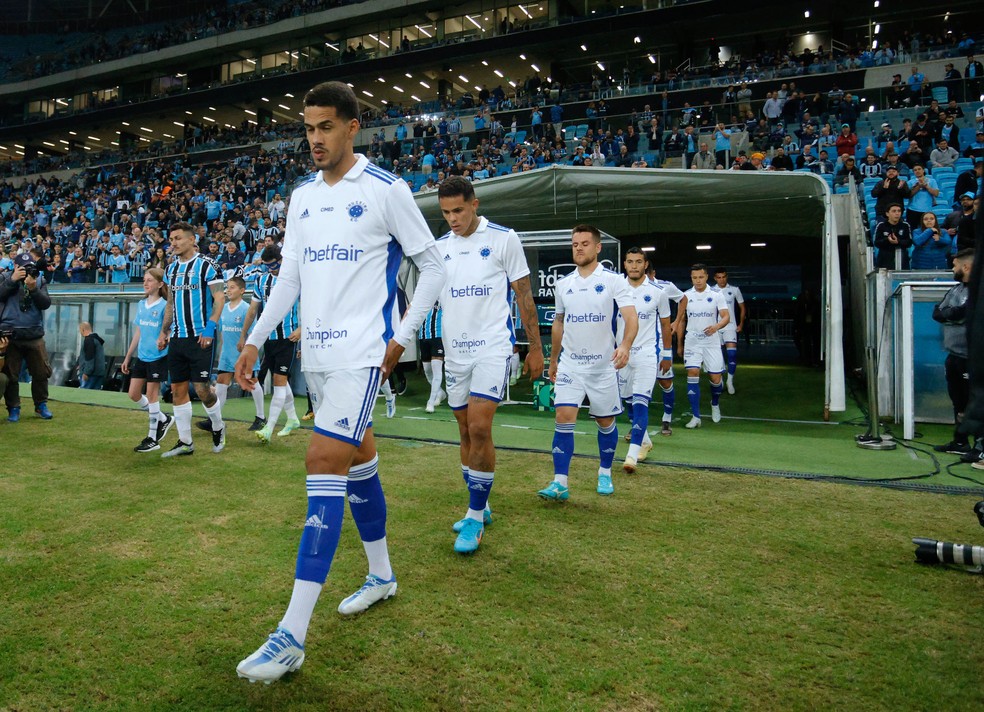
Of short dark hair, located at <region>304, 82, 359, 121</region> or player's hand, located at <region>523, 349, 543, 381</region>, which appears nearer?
short dark hair, located at <region>304, 82, 359, 121</region>

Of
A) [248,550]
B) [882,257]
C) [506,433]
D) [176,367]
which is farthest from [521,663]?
[882,257]

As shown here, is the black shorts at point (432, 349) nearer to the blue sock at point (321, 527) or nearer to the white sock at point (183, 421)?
the white sock at point (183, 421)

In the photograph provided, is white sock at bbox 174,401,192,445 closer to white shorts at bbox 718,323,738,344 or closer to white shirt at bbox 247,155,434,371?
white shirt at bbox 247,155,434,371

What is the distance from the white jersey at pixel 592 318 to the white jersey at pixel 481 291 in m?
1.15

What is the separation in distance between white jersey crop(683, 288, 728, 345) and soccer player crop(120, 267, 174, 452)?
25.1ft

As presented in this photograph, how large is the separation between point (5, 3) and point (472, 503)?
231 feet

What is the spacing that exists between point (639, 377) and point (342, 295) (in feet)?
15.9

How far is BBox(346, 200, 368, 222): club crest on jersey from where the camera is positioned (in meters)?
2.83

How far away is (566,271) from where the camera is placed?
1174cm

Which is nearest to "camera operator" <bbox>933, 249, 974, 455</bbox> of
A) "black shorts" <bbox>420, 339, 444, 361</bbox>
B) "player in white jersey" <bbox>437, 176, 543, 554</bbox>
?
"player in white jersey" <bbox>437, 176, 543, 554</bbox>

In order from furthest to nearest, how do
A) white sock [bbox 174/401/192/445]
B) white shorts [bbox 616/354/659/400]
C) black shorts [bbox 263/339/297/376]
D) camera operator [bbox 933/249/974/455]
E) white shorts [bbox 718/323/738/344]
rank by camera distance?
white shorts [bbox 718/323/738/344] < black shorts [bbox 263/339/297/376] < white shorts [bbox 616/354/659/400] < white sock [bbox 174/401/192/445] < camera operator [bbox 933/249/974/455]

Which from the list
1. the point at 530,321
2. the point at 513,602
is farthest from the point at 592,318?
the point at 513,602

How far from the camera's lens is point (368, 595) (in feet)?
10.1

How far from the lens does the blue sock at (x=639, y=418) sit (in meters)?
6.51
